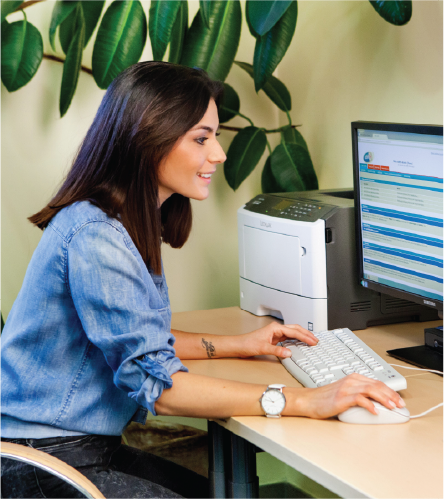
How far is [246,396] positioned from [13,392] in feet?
1.44

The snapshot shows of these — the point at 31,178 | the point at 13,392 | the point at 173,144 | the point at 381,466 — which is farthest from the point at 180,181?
the point at 31,178

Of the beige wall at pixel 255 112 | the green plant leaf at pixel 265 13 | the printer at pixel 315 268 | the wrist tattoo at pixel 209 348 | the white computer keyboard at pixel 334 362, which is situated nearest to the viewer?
the white computer keyboard at pixel 334 362

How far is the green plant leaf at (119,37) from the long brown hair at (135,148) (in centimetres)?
80

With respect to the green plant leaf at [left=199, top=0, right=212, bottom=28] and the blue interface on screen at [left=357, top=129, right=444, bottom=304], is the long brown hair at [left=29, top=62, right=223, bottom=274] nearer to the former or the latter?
the blue interface on screen at [left=357, top=129, right=444, bottom=304]

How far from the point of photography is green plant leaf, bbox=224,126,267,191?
2297 millimetres

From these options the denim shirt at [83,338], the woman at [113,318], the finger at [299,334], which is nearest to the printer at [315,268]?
the finger at [299,334]

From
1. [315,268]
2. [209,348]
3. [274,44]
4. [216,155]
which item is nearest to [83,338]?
[209,348]

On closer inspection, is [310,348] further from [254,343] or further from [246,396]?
[246,396]

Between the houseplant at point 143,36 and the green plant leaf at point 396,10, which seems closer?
the green plant leaf at point 396,10

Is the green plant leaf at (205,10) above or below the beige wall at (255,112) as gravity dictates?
above

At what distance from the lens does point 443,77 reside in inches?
68.4

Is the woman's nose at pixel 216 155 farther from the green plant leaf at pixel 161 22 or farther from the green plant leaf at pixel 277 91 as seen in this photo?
the green plant leaf at pixel 277 91

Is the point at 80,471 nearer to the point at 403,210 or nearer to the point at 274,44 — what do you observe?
the point at 403,210

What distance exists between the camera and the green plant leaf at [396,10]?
5.39ft
